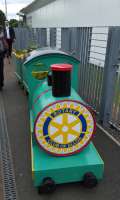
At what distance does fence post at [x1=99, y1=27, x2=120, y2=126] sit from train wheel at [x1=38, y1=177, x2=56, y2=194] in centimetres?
194

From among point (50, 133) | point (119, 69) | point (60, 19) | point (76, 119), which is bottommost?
point (50, 133)

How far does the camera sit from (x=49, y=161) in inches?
95.8

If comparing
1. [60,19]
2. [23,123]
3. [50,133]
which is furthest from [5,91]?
[60,19]

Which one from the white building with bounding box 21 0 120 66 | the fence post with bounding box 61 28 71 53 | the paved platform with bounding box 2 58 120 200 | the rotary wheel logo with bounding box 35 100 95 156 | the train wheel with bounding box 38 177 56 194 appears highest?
the white building with bounding box 21 0 120 66

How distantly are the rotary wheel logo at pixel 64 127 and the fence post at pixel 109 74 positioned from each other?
56.3 inches

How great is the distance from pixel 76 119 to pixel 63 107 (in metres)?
0.22

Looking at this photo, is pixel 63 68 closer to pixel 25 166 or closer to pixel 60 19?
pixel 25 166

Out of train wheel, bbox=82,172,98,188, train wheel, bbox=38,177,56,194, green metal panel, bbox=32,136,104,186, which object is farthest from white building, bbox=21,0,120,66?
train wheel, bbox=38,177,56,194

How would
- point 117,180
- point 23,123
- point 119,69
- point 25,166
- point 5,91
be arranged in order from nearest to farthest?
1. point 117,180
2. point 25,166
3. point 119,69
4. point 23,123
5. point 5,91

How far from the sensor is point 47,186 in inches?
91.5

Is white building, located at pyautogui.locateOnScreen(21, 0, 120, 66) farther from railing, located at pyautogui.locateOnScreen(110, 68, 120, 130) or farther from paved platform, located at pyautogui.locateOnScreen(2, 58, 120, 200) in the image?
paved platform, located at pyautogui.locateOnScreen(2, 58, 120, 200)

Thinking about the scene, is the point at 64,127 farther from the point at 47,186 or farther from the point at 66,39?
the point at 66,39

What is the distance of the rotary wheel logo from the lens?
2.34 meters

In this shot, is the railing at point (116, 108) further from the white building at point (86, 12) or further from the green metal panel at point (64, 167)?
the white building at point (86, 12)
